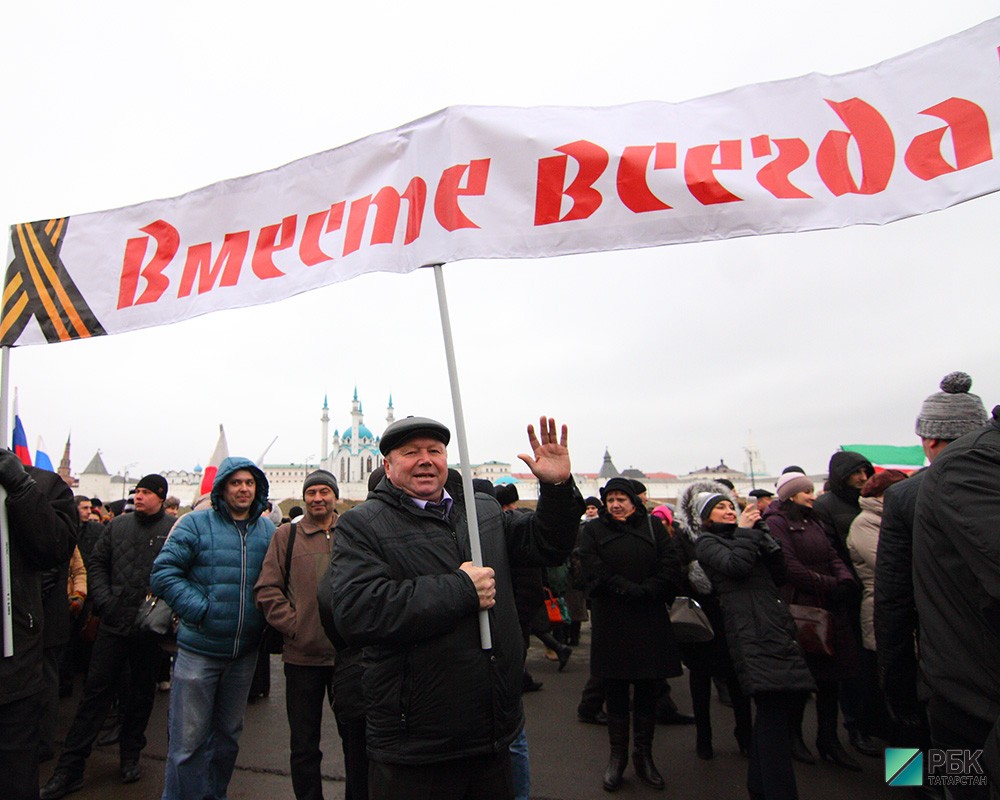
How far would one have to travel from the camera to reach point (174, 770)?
3.71m

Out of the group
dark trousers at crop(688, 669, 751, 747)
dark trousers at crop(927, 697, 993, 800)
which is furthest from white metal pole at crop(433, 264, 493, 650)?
dark trousers at crop(688, 669, 751, 747)

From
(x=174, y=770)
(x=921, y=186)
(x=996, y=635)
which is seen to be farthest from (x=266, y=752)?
(x=921, y=186)

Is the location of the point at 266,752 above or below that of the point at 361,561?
below

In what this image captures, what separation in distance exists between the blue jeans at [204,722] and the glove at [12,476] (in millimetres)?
1444

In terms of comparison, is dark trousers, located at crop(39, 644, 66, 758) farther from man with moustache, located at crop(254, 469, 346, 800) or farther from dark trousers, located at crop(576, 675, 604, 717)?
dark trousers, located at crop(576, 675, 604, 717)

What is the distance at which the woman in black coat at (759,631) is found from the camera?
366cm

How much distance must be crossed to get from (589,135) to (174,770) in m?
4.30

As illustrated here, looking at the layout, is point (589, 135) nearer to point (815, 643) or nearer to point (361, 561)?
point (361, 561)

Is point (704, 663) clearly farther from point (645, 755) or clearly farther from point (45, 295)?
point (45, 295)

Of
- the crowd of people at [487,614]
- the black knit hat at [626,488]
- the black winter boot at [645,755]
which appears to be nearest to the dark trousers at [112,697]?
the crowd of people at [487,614]

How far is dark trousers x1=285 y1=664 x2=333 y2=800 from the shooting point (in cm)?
373

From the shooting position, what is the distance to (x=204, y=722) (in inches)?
150

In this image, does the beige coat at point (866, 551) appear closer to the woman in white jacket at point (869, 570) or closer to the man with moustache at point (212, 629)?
the woman in white jacket at point (869, 570)

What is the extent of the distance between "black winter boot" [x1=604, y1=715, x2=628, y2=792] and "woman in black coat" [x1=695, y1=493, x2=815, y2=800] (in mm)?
924
